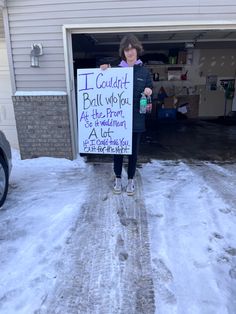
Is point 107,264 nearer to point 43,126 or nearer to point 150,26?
point 43,126

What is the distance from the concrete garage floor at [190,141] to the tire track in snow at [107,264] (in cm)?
227

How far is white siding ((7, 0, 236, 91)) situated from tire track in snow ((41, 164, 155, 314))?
7.55 feet

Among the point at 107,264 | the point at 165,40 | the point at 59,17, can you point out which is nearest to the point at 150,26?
the point at 59,17

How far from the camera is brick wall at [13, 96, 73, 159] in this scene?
521 centimetres

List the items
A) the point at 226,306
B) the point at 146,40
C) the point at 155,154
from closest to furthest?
the point at 226,306 → the point at 155,154 → the point at 146,40

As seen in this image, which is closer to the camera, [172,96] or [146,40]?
[146,40]

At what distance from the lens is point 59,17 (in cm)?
489

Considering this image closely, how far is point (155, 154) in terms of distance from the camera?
6168 mm

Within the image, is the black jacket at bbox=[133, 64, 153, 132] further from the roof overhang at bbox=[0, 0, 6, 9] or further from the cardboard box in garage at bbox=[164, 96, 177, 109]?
the cardboard box in garage at bbox=[164, 96, 177, 109]

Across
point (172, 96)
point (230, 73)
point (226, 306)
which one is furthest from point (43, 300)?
point (230, 73)

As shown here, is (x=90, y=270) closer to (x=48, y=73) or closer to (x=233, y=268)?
A: (x=233, y=268)

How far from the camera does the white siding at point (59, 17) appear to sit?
4.73 metres

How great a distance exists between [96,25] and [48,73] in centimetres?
99

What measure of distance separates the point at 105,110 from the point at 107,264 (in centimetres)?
186
